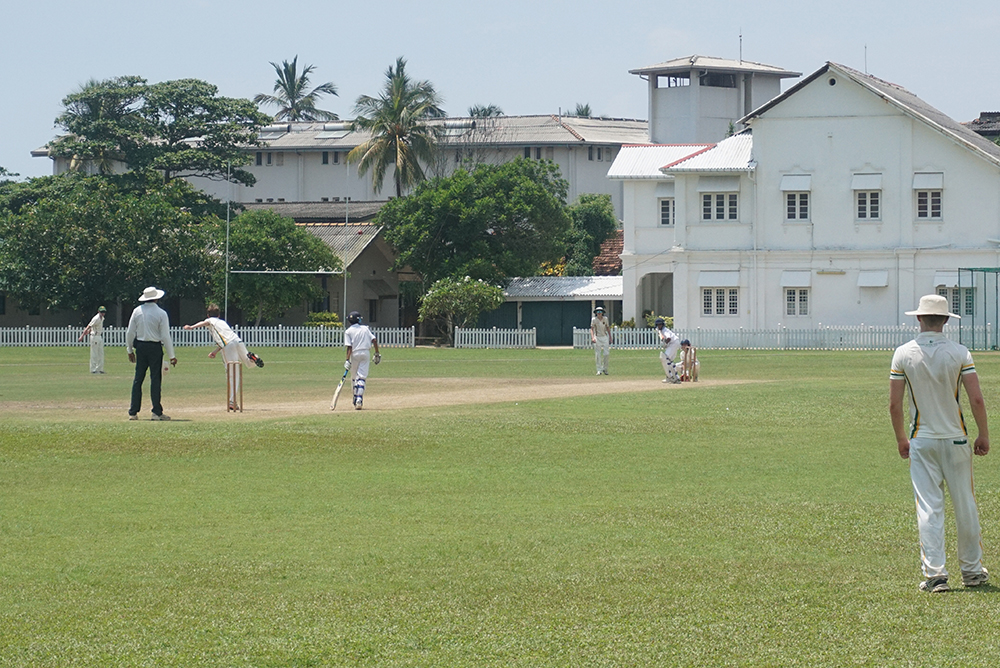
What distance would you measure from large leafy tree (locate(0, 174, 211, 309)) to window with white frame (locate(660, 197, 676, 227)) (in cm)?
2012

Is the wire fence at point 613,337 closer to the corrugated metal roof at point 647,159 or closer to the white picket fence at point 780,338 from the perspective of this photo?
the white picket fence at point 780,338

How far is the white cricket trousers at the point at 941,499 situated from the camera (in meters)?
8.37

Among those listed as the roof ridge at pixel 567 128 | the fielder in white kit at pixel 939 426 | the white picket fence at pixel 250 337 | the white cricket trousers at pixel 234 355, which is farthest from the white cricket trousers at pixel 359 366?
the roof ridge at pixel 567 128

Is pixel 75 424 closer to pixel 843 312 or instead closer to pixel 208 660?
pixel 208 660

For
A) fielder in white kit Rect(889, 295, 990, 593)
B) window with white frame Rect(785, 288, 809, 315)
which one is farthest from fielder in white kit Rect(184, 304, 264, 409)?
window with white frame Rect(785, 288, 809, 315)

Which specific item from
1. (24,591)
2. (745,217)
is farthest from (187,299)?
(24,591)

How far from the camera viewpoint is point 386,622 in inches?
304

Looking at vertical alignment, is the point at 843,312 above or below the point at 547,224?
below

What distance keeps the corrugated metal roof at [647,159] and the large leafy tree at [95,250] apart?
61.3 feet

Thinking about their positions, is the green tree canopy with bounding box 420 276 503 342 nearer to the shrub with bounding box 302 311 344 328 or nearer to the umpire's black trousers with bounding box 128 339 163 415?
the shrub with bounding box 302 311 344 328

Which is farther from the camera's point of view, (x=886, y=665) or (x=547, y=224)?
(x=547, y=224)

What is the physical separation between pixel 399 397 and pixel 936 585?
58.5 ft

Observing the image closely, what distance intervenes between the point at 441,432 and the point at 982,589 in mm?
10721

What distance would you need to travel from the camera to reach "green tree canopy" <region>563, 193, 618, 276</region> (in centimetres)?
7481
